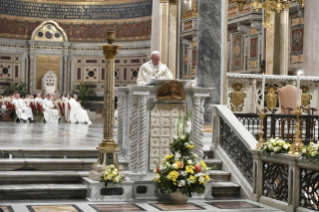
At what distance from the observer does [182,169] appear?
6504 millimetres

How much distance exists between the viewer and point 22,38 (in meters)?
26.1

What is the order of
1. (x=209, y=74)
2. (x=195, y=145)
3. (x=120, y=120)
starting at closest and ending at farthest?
1. (x=195, y=145)
2. (x=120, y=120)
3. (x=209, y=74)

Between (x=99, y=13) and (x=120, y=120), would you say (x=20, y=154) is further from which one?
(x=99, y=13)

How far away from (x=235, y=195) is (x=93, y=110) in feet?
63.7

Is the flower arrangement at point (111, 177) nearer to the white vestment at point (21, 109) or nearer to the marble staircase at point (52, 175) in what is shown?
the marble staircase at point (52, 175)

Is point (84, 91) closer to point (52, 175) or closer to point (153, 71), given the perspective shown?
→ point (153, 71)

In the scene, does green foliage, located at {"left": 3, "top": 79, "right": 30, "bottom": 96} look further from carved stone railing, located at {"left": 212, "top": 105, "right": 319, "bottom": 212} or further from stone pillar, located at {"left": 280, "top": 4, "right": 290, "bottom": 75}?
carved stone railing, located at {"left": 212, "top": 105, "right": 319, "bottom": 212}

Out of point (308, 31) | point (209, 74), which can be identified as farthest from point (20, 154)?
point (308, 31)

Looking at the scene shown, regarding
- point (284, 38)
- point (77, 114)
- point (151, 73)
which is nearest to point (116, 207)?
point (151, 73)

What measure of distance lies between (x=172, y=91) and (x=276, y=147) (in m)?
1.57

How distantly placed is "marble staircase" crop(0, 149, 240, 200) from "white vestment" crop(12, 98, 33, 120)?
11553 millimetres

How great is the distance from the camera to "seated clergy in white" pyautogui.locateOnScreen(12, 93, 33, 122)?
60.8ft

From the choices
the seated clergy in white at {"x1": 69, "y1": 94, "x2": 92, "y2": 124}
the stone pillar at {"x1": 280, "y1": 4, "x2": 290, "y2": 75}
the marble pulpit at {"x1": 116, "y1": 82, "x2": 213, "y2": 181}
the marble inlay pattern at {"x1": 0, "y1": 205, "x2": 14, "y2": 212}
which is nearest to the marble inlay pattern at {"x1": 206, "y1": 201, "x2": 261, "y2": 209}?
the marble pulpit at {"x1": 116, "y1": 82, "x2": 213, "y2": 181}

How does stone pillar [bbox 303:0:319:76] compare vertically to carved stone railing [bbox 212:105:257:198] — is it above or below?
above
